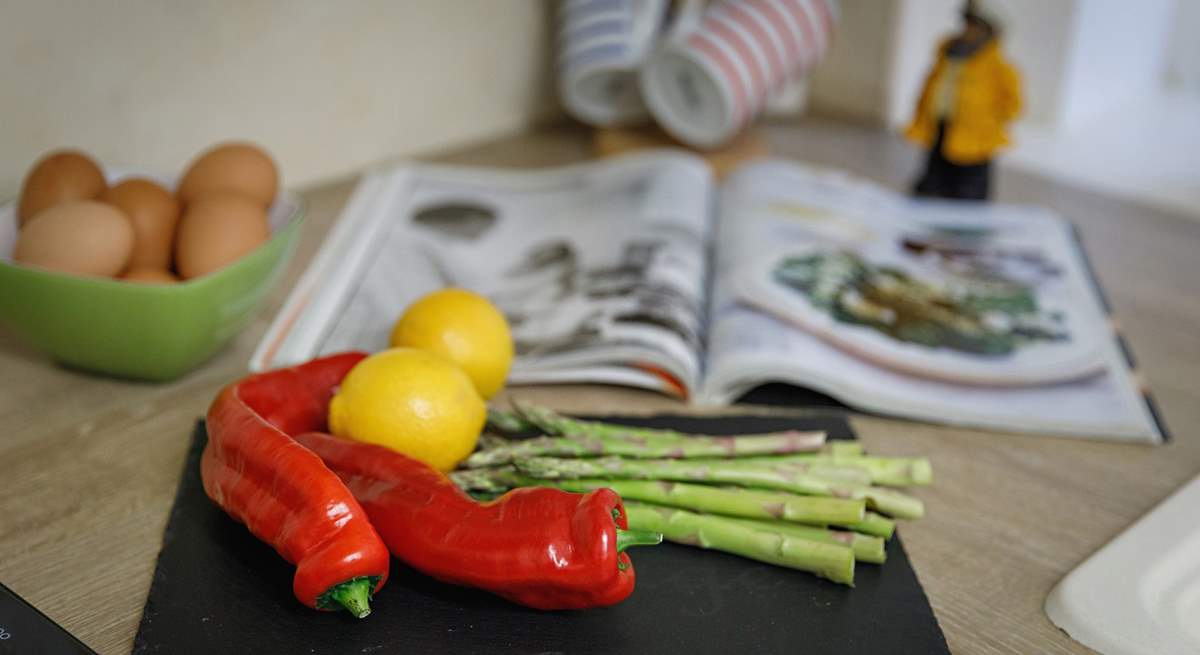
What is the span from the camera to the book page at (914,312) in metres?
0.88

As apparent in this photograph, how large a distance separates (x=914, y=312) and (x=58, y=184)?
722 millimetres

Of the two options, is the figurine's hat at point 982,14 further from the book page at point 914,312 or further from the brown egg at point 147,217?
the brown egg at point 147,217

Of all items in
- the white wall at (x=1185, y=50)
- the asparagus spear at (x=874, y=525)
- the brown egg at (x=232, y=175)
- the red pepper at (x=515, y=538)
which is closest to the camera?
the red pepper at (x=515, y=538)

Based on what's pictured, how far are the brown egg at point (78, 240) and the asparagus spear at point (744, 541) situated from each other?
42cm

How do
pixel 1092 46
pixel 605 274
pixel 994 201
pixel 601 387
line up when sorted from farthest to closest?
pixel 1092 46
pixel 994 201
pixel 605 274
pixel 601 387

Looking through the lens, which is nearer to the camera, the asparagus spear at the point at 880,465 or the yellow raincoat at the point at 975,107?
the asparagus spear at the point at 880,465

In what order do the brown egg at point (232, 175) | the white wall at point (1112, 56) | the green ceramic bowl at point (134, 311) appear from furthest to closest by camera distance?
the white wall at point (1112, 56)
the brown egg at point (232, 175)
the green ceramic bowl at point (134, 311)

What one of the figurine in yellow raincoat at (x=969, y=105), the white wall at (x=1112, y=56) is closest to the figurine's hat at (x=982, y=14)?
the figurine in yellow raincoat at (x=969, y=105)

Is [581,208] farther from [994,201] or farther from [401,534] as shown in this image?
[401,534]

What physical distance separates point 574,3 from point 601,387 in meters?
0.68

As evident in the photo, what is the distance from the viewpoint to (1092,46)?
1.61 m

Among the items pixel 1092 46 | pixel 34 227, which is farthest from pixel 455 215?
pixel 1092 46

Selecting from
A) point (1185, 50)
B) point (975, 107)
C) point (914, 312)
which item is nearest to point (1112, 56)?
point (1185, 50)

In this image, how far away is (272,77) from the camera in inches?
49.7
